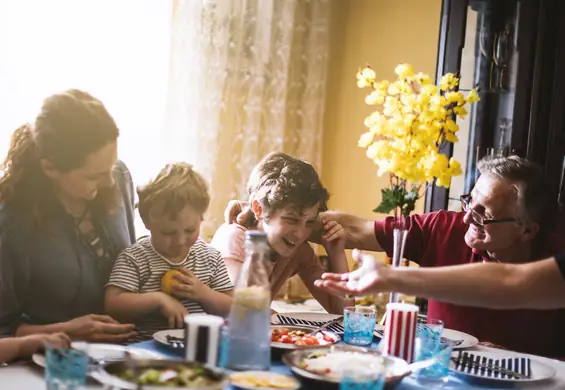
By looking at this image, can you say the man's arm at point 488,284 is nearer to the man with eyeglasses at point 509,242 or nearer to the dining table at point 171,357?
the dining table at point 171,357

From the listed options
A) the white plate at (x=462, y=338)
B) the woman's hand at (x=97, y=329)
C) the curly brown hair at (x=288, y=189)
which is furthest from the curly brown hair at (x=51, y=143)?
the white plate at (x=462, y=338)

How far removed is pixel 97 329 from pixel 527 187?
139cm

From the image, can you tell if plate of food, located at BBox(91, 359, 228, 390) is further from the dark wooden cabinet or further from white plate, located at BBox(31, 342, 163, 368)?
the dark wooden cabinet

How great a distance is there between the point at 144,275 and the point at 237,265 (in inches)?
15.9

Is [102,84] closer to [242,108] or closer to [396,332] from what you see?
[242,108]

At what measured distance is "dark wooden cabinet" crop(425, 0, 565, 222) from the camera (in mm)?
3338

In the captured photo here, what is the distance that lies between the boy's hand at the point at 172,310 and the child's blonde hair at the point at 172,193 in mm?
185

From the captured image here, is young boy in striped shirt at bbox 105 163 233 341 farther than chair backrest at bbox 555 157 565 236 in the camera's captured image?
No

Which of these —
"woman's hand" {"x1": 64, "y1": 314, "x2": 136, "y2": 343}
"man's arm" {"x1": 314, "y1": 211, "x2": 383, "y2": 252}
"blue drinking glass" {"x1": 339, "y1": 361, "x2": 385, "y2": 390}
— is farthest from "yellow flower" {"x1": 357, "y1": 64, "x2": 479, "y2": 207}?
"blue drinking glass" {"x1": 339, "y1": 361, "x2": 385, "y2": 390}

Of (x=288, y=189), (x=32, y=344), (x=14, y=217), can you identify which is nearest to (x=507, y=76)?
(x=288, y=189)

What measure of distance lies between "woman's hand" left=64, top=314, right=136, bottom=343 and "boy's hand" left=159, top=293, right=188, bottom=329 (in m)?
0.11

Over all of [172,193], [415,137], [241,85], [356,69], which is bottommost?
A: [172,193]

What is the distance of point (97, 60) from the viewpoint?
3.60m

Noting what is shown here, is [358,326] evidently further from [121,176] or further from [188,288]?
[121,176]
